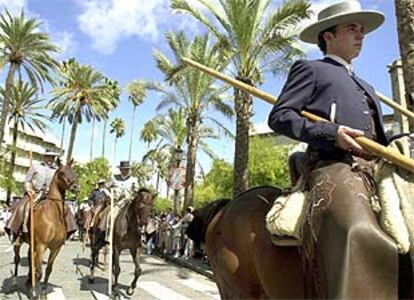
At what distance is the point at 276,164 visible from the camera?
129ft

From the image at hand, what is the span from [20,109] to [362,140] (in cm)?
4810

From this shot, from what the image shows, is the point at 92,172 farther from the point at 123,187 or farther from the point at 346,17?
the point at 346,17

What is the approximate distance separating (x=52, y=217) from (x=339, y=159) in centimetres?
763

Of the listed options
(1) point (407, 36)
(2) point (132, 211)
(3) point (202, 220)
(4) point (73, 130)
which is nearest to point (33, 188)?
(2) point (132, 211)

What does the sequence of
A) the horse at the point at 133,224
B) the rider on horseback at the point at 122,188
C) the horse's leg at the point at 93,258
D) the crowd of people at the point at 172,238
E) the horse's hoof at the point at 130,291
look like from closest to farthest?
1. the horse's hoof at the point at 130,291
2. the horse at the point at 133,224
3. the rider on horseback at the point at 122,188
4. the horse's leg at the point at 93,258
5. the crowd of people at the point at 172,238

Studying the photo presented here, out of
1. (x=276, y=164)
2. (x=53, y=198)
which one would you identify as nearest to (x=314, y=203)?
(x=53, y=198)

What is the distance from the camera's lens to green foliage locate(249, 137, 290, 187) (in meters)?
39.1

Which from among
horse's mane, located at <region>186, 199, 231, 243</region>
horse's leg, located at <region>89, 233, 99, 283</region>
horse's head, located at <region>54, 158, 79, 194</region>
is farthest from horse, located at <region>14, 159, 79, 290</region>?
horse's mane, located at <region>186, 199, 231, 243</region>

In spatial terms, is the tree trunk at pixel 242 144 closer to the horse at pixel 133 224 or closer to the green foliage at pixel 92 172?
the horse at pixel 133 224

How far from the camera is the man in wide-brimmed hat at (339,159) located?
2.38 m

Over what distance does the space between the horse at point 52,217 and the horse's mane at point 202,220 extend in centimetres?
549

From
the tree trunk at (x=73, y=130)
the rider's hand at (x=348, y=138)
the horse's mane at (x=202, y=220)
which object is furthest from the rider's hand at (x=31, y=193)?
the tree trunk at (x=73, y=130)

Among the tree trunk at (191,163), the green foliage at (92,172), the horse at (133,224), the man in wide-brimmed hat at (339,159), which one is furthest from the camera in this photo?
the green foliage at (92,172)


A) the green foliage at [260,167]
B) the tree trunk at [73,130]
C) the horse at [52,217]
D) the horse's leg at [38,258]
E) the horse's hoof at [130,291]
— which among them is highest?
the tree trunk at [73,130]
